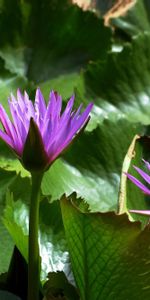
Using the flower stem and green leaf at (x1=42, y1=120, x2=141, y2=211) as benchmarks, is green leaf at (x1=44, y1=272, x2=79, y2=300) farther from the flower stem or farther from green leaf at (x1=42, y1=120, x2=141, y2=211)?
green leaf at (x1=42, y1=120, x2=141, y2=211)

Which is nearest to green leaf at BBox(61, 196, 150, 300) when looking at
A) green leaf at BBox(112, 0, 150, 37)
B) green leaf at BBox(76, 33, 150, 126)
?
green leaf at BBox(76, 33, 150, 126)

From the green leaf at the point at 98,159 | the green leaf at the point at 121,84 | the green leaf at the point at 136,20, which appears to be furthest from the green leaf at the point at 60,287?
the green leaf at the point at 136,20

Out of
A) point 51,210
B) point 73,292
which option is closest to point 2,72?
point 51,210

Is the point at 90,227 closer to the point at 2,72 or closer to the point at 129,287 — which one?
the point at 129,287

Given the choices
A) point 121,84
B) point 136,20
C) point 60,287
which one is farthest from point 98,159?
point 136,20

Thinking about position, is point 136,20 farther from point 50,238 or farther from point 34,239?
point 34,239

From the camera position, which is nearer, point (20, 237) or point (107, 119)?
point (20, 237)
